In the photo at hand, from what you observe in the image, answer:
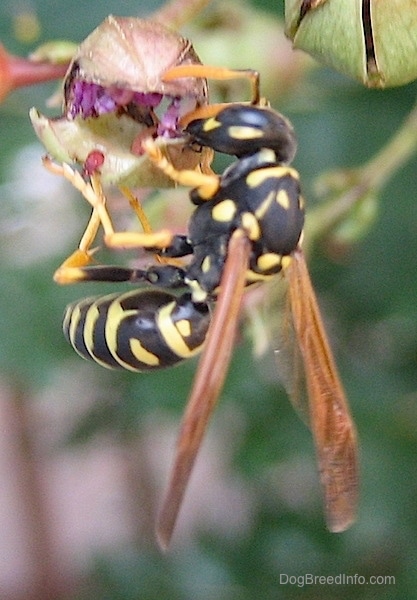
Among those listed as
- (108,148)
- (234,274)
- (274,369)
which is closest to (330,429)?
(234,274)

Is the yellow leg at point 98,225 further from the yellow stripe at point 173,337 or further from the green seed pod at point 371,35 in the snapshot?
the green seed pod at point 371,35

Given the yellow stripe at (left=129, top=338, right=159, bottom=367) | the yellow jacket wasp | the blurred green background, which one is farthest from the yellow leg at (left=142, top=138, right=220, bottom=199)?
the blurred green background

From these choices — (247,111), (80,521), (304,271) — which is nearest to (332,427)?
(304,271)

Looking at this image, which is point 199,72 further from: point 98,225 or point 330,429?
point 330,429

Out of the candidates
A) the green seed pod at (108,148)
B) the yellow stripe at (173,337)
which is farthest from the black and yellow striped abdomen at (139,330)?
the green seed pod at (108,148)

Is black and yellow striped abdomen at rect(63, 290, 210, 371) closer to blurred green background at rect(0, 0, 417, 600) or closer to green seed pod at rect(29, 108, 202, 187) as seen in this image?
green seed pod at rect(29, 108, 202, 187)

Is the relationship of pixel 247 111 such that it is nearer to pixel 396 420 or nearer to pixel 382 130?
pixel 382 130
